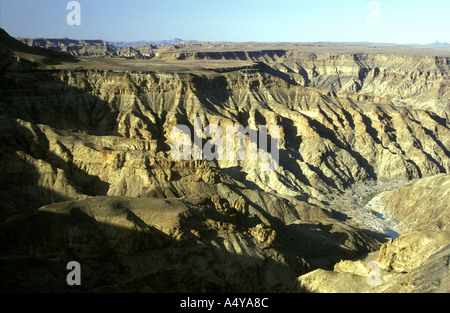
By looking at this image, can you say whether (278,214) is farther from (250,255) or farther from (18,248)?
(18,248)

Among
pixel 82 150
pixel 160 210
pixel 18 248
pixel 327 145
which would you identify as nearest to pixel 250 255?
pixel 160 210

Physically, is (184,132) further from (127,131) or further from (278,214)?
(278,214)

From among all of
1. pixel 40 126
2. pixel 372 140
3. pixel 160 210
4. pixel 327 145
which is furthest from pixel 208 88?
pixel 160 210

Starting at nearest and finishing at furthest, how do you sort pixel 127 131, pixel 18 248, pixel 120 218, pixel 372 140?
pixel 18 248, pixel 120 218, pixel 127 131, pixel 372 140

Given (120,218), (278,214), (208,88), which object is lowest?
(278,214)

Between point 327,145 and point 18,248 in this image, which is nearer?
point 18,248

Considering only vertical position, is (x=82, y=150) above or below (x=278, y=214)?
above
